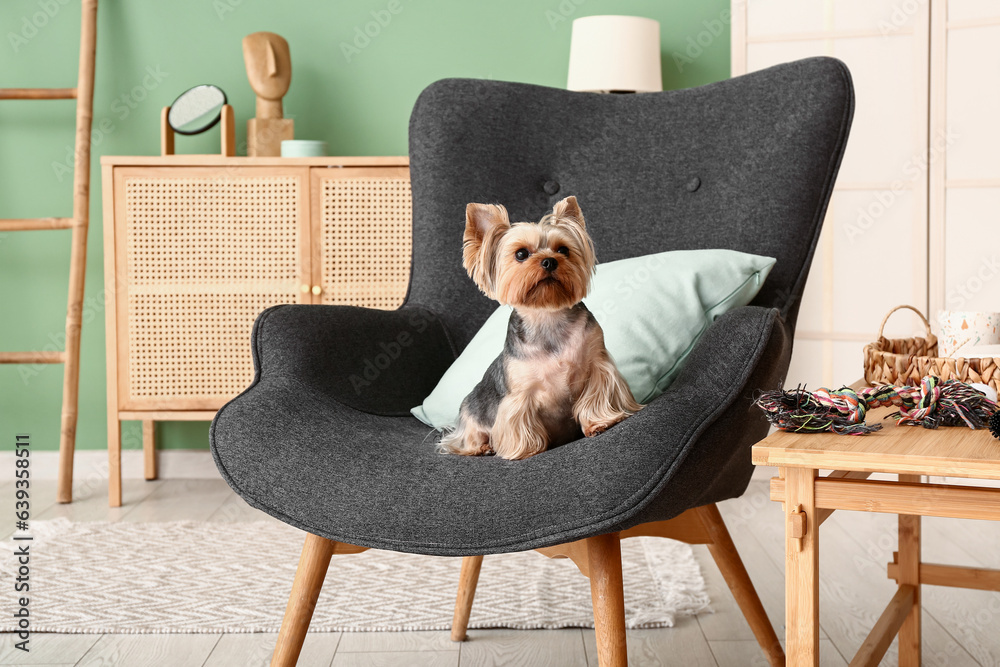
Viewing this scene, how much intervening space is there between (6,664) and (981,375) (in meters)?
1.76

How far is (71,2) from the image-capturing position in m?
3.14

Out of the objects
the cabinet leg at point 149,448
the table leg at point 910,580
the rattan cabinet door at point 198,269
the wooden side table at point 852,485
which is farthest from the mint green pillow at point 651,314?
the cabinet leg at point 149,448

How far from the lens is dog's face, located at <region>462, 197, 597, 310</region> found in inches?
45.9

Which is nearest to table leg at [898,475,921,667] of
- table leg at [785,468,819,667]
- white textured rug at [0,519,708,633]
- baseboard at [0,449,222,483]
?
white textured rug at [0,519,708,633]

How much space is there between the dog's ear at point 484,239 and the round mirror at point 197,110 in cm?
206

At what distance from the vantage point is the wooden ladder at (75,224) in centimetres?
290

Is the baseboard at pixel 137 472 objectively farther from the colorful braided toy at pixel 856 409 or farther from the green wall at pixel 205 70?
the colorful braided toy at pixel 856 409

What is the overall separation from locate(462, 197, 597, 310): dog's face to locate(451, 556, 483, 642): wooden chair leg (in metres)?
0.66

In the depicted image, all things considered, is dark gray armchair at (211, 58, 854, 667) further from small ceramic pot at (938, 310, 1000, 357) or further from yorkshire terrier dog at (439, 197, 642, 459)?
small ceramic pot at (938, 310, 1000, 357)

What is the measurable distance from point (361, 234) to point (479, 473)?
1.85 meters

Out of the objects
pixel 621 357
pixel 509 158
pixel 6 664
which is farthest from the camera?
pixel 509 158

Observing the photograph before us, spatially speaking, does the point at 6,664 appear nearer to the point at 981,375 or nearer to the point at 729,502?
the point at 981,375

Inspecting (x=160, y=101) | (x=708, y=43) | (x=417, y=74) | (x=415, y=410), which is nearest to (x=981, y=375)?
(x=415, y=410)

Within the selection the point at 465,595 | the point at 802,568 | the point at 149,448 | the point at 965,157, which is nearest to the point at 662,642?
the point at 465,595
